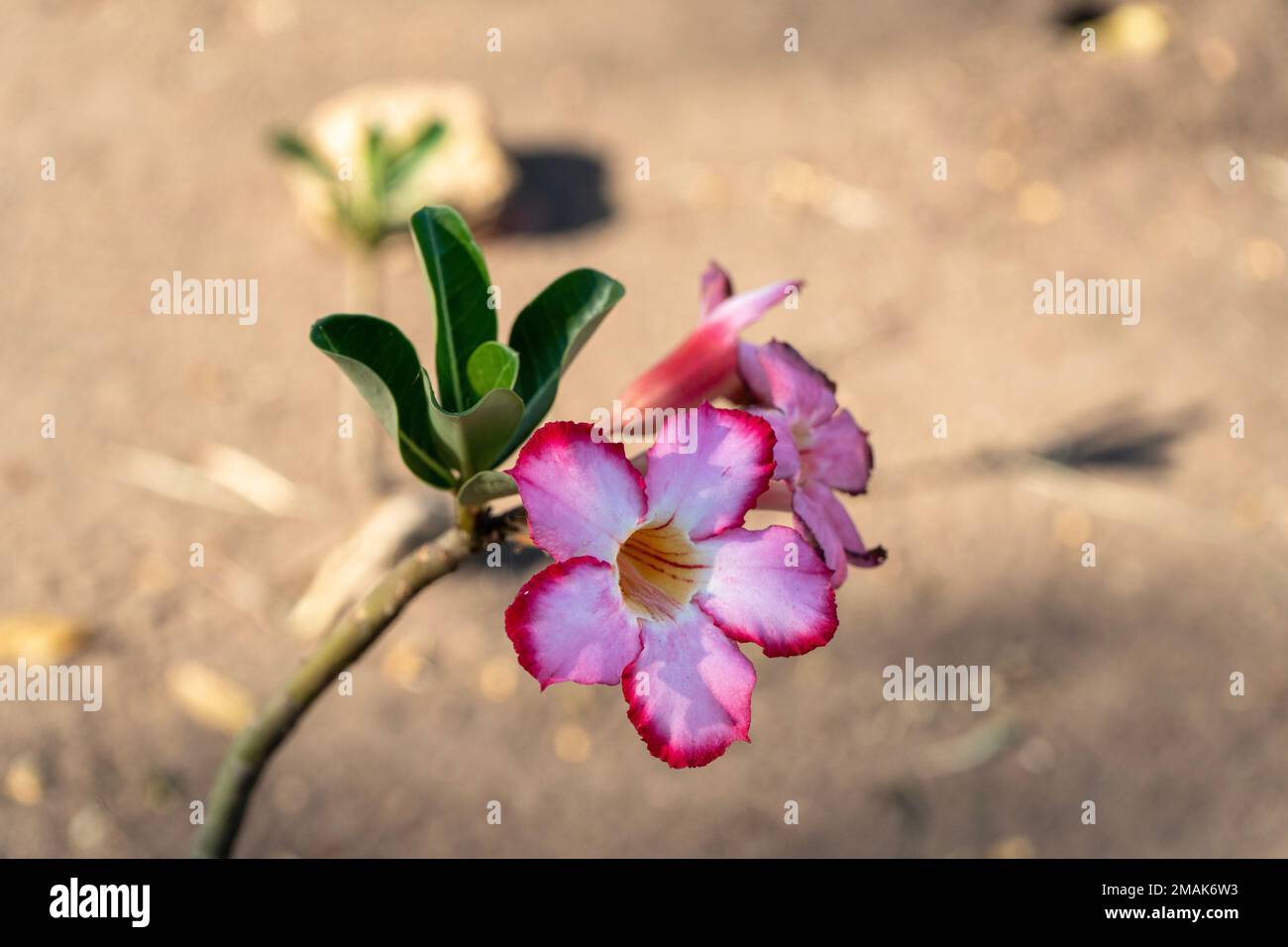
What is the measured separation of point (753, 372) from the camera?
1.06m

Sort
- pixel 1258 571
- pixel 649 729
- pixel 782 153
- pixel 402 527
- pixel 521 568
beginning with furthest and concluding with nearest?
pixel 782 153
pixel 1258 571
pixel 521 568
pixel 402 527
pixel 649 729

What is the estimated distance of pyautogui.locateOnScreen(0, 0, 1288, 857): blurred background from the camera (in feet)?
7.91

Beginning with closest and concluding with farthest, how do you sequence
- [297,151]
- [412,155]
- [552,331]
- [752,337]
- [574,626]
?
[574,626], [552,331], [297,151], [412,155], [752,337]

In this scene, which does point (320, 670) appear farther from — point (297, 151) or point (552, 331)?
point (297, 151)

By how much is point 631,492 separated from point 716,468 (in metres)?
0.07

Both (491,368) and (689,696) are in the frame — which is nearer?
(689,696)

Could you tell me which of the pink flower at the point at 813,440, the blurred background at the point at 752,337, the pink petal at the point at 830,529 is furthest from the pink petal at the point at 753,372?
the blurred background at the point at 752,337

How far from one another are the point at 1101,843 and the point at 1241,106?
10.1 ft

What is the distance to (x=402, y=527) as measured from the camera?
241 cm

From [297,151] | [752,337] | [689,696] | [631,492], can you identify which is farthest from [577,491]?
[752,337]

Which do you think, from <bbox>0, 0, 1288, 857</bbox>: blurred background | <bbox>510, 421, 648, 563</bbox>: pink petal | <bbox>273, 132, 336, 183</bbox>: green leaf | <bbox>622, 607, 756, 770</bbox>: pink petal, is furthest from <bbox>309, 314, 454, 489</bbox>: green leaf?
<bbox>273, 132, 336, 183</bbox>: green leaf

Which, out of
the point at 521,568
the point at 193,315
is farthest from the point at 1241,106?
the point at 193,315

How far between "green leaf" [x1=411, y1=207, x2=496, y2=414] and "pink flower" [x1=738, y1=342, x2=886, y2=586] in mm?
252
